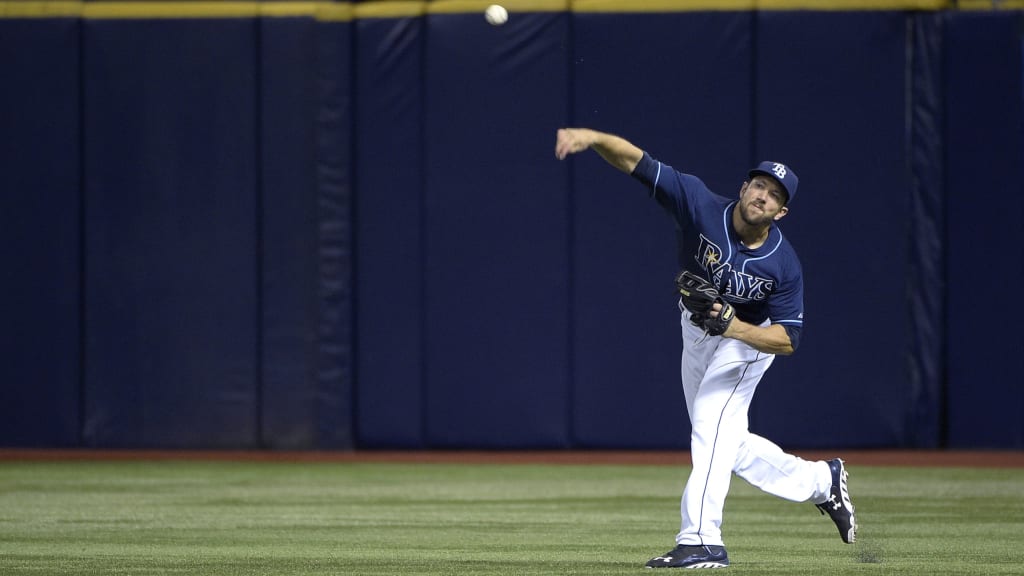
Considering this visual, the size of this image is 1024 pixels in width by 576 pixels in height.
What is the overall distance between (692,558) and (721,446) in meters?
0.48

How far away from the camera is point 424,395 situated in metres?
11.4

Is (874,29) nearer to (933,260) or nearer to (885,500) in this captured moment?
(933,260)

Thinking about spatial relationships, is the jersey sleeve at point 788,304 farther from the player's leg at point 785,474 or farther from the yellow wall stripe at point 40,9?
the yellow wall stripe at point 40,9

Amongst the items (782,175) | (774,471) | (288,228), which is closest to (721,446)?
(774,471)

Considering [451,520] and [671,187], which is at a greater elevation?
[671,187]

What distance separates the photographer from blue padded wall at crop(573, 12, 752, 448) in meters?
11.2

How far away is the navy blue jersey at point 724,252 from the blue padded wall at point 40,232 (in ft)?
22.0

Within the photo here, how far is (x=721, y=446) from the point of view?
19.9ft

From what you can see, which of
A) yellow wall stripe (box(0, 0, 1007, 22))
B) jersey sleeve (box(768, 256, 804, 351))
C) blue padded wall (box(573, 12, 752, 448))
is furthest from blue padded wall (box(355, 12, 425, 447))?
jersey sleeve (box(768, 256, 804, 351))

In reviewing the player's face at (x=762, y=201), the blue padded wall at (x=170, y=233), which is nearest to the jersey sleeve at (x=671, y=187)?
the player's face at (x=762, y=201)

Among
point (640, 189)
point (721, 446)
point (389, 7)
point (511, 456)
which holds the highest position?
point (389, 7)

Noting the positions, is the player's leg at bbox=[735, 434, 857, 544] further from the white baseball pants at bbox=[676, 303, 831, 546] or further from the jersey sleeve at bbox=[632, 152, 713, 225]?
the jersey sleeve at bbox=[632, 152, 713, 225]

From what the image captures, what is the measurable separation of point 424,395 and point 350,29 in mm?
2802

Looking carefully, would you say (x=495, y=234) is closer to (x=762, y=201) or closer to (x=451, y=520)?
(x=451, y=520)
